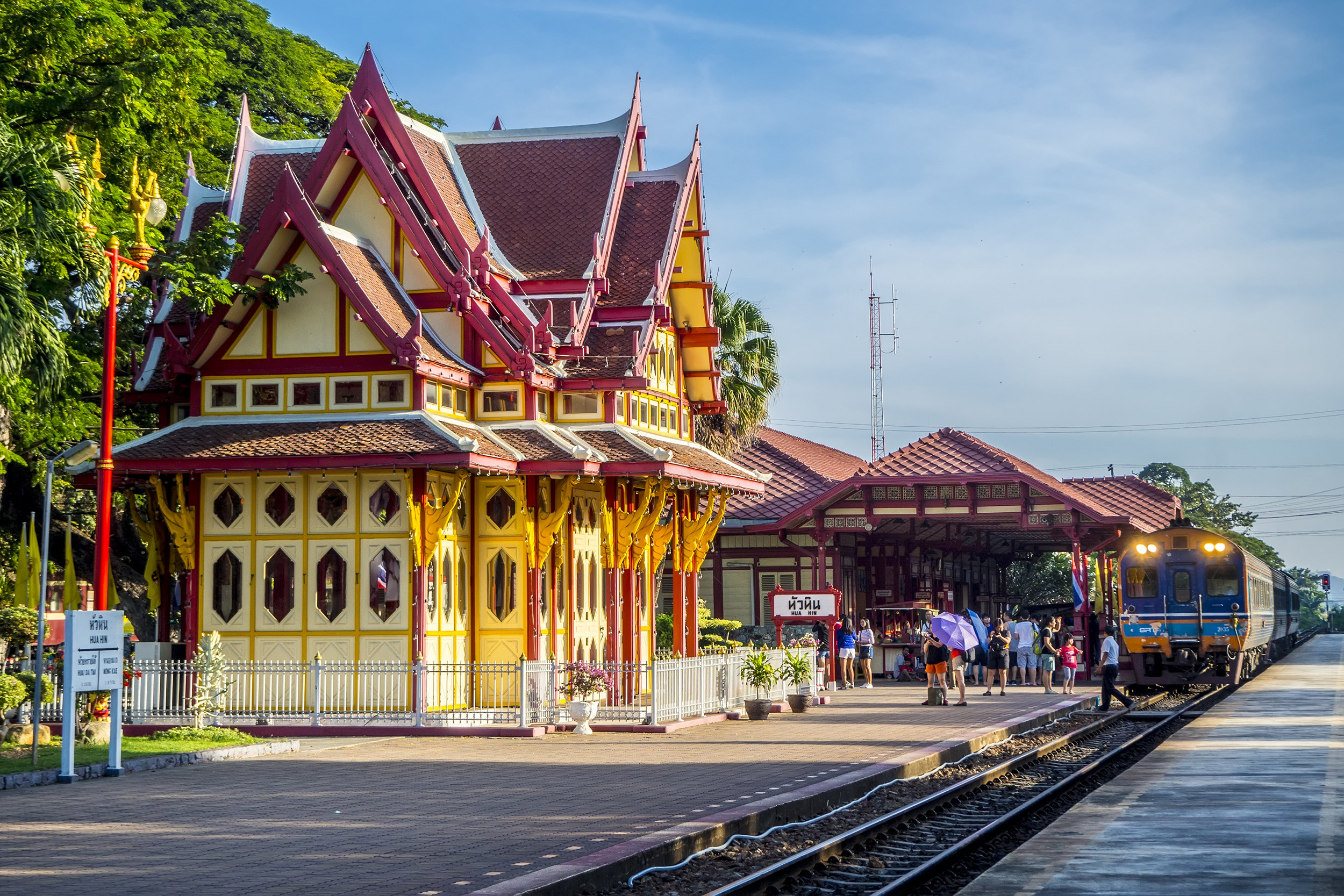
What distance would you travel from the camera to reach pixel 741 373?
3825 cm

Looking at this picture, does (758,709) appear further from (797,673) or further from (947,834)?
(947,834)

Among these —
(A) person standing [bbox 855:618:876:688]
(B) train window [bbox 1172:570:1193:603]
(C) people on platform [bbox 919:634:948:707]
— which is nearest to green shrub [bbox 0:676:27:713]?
(C) people on platform [bbox 919:634:948:707]

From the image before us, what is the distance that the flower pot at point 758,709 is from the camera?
954 inches

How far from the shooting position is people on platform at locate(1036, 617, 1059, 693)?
3250 centimetres

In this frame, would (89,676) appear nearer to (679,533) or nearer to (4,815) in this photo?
(4,815)

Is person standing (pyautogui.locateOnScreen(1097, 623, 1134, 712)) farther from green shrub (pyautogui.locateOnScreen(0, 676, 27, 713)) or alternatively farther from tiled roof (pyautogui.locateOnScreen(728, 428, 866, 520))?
green shrub (pyautogui.locateOnScreen(0, 676, 27, 713))

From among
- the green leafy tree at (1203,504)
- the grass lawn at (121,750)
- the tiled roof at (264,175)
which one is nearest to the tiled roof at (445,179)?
the tiled roof at (264,175)

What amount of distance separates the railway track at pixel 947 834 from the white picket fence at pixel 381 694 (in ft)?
19.2

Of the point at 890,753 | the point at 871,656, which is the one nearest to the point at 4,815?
the point at 890,753

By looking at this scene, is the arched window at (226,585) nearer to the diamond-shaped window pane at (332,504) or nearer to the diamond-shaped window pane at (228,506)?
the diamond-shaped window pane at (228,506)

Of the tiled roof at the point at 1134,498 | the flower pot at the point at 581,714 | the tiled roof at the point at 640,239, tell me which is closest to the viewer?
the flower pot at the point at 581,714

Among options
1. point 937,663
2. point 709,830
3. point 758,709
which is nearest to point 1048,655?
point 937,663

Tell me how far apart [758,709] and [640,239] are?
30.5 ft

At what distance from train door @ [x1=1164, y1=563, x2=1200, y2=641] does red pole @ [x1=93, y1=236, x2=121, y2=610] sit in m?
23.2
